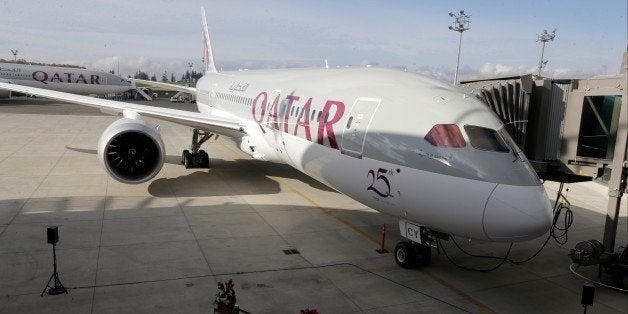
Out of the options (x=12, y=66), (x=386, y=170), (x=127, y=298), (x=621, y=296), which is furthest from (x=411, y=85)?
(x=12, y=66)

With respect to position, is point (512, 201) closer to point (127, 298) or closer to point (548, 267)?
point (548, 267)

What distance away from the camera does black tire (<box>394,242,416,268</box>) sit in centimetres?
910

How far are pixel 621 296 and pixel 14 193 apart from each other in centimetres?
1593

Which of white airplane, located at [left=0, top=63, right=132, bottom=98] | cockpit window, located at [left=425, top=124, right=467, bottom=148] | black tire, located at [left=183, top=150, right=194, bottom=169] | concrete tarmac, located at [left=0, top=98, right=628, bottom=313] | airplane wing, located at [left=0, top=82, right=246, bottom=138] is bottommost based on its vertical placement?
concrete tarmac, located at [left=0, top=98, right=628, bottom=313]

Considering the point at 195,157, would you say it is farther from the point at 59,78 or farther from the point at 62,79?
the point at 62,79

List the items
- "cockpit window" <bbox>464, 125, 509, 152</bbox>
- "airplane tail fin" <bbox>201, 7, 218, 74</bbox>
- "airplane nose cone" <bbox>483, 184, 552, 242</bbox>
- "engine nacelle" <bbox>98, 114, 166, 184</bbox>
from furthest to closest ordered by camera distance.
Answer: "airplane tail fin" <bbox>201, 7, 218, 74</bbox> → "engine nacelle" <bbox>98, 114, 166, 184</bbox> → "cockpit window" <bbox>464, 125, 509, 152</bbox> → "airplane nose cone" <bbox>483, 184, 552, 242</bbox>

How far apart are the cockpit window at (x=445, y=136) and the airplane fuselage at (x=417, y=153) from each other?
0.6 inches

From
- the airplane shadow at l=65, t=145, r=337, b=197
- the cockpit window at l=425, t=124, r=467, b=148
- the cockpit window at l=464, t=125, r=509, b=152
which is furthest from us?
the airplane shadow at l=65, t=145, r=337, b=197

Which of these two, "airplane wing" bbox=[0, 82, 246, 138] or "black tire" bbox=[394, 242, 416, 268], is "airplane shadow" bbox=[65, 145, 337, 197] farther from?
"black tire" bbox=[394, 242, 416, 268]

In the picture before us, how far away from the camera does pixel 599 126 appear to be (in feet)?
32.7

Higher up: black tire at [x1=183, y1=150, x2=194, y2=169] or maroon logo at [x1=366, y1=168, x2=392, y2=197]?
maroon logo at [x1=366, y1=168, x2=392, y2=197]

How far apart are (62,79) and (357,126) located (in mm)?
60440

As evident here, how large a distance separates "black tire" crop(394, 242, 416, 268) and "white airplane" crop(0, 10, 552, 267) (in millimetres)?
20

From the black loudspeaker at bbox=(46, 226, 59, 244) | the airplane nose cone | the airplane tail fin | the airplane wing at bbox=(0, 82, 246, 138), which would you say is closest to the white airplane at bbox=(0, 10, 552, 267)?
the airplane nose cone
